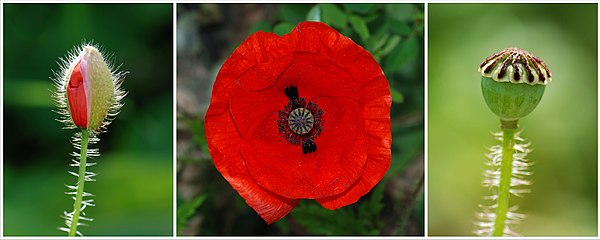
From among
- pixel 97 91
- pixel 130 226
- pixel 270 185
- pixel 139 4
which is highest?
pixel 139 4

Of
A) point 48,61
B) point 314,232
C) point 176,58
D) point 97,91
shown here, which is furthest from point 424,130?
point 48,61

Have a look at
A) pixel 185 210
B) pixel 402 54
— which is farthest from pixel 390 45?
pixel 185 210

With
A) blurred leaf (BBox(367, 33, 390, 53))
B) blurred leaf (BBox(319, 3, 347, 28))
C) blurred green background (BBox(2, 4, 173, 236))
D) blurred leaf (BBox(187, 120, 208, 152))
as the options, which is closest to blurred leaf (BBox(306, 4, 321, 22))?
blurred leaf (BBox(319, 3, 347, 28))

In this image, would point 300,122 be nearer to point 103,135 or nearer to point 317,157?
point 317,157

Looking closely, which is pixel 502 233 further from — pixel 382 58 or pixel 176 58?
pixel 176 58

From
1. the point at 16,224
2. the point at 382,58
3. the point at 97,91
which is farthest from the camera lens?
the point at 16,224

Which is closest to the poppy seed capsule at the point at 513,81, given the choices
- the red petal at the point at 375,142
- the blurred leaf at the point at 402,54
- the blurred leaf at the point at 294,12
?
the red petal at the point at 375,142
